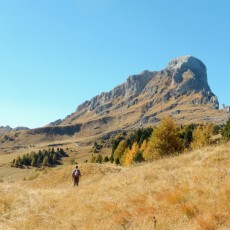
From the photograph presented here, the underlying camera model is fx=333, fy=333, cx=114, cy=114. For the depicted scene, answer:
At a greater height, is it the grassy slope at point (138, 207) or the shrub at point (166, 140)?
the shrub at point (166, 140)

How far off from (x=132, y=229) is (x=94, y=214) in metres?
2.63

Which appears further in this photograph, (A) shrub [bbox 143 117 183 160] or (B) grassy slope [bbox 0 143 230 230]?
(A) shrub [bbox 143 117 183 160]

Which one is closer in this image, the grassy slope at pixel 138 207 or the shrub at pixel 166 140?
the grassy slope at pixel 138 207

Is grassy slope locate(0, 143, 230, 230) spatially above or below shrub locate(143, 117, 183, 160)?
below

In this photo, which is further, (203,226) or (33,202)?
(33,202)

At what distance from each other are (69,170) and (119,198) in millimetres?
42632

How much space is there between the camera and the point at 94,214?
14.3 meters

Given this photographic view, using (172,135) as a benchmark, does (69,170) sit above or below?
below

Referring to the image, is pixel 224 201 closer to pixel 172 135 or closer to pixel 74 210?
pixel 74 210

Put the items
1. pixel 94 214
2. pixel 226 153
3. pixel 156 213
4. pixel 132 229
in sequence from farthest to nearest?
pixel 226 153, pixel 94 214, pixel 156 213, pixel 132 229

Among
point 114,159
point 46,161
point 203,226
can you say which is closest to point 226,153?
point 203,226

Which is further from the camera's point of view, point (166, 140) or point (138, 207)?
point (166, 140)

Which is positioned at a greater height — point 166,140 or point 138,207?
point 166,140

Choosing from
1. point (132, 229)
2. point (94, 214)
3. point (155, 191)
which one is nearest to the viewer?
point (132, 229)
